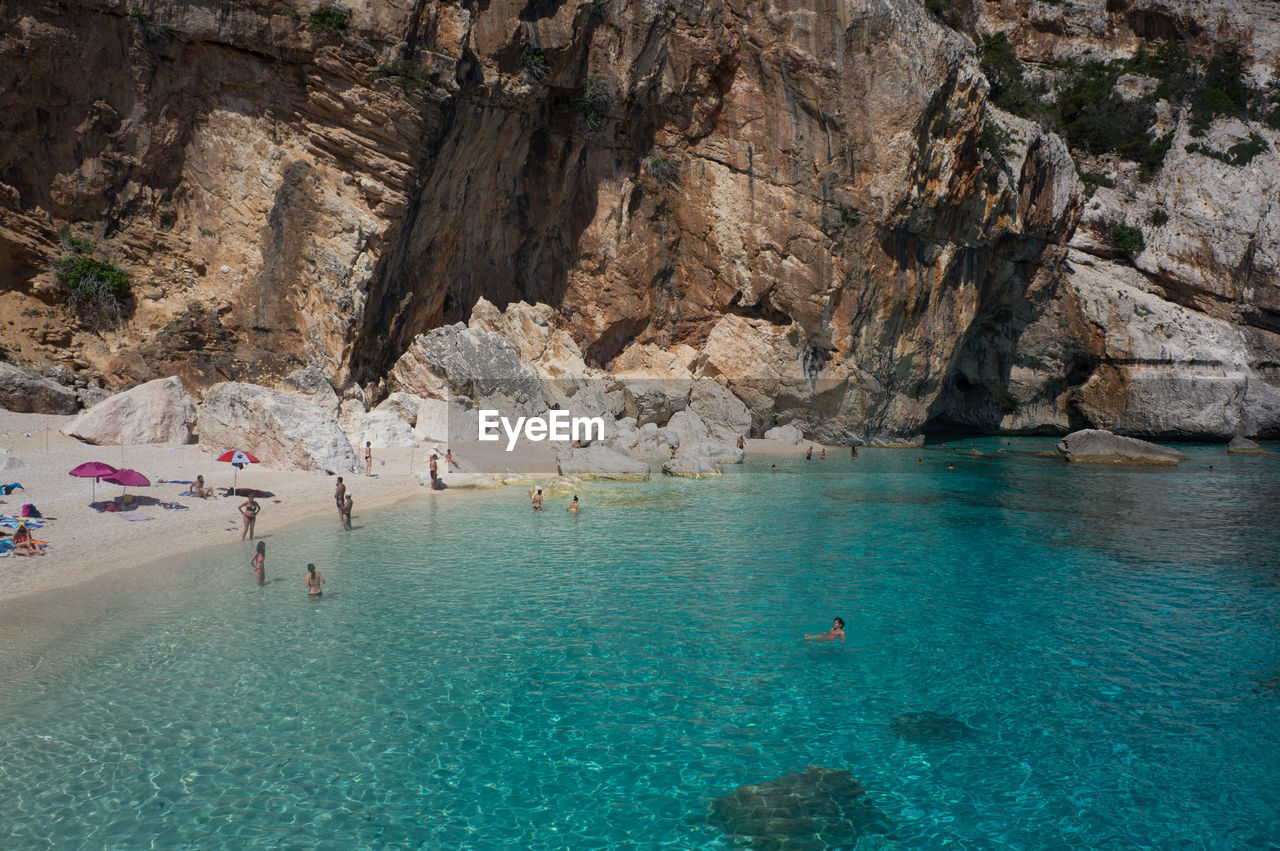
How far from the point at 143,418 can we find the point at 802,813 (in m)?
23.2

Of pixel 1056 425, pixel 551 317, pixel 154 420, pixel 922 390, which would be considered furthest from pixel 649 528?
pixel 1056 425

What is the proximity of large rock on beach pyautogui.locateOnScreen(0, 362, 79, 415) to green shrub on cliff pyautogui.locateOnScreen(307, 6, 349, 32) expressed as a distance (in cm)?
1518

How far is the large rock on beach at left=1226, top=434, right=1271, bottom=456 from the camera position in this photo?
39.9 metres

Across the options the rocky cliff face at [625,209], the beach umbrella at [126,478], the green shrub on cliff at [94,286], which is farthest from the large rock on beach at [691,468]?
the green shrub on cliff at [94,286]

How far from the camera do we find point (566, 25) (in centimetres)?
3198

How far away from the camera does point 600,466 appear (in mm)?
26938

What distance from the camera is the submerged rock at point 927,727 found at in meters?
8.77

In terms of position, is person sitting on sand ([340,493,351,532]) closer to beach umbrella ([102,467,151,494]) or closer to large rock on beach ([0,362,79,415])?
beach umbrella ([102,467,151,494])

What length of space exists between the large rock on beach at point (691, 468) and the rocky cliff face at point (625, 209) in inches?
394

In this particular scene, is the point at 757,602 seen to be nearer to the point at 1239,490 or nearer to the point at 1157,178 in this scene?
the point at 1239,490

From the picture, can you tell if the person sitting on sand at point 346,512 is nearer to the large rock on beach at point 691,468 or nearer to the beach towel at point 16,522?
the beach towel at point 16,522

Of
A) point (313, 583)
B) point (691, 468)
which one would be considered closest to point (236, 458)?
point (313, 583)

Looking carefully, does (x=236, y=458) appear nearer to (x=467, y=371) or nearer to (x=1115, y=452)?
(x=467, y=371)

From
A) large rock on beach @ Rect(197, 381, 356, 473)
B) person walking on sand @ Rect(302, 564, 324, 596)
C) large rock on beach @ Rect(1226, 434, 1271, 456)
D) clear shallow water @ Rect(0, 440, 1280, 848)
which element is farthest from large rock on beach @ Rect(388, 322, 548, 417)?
large rock on beach @ Rect(1226, 434, 1271, 456)
